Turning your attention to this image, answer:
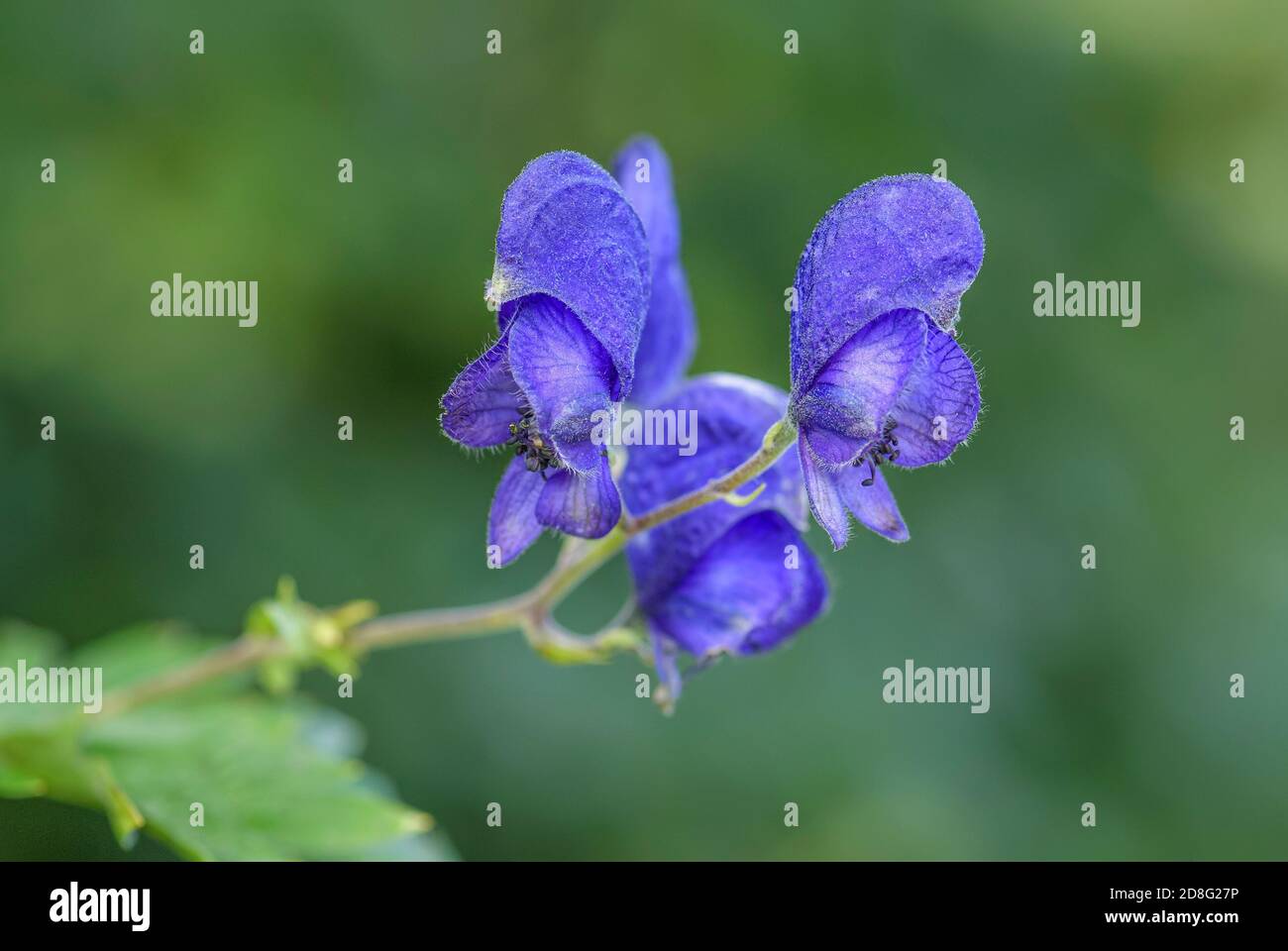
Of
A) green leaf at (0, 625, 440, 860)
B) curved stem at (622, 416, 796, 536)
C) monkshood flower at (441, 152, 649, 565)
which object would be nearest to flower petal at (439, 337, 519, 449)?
monkshood flower at (441, 152, 649, 565)

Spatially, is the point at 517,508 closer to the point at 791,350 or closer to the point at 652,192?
the point at 791,350

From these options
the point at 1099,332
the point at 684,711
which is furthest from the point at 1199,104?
the point at 684,711

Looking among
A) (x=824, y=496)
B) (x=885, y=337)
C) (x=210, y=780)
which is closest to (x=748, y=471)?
(x=824, y=496)

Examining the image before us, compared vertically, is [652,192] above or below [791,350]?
above

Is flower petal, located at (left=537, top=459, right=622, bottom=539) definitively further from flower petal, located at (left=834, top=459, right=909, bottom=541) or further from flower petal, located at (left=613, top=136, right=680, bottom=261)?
flower petal, located at (left=613, top=136, right=680, bottom=261)

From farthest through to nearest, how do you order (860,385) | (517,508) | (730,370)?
(730,370)
(517,508)
(860,385)

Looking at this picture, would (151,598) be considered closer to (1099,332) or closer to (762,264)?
(762,264)
